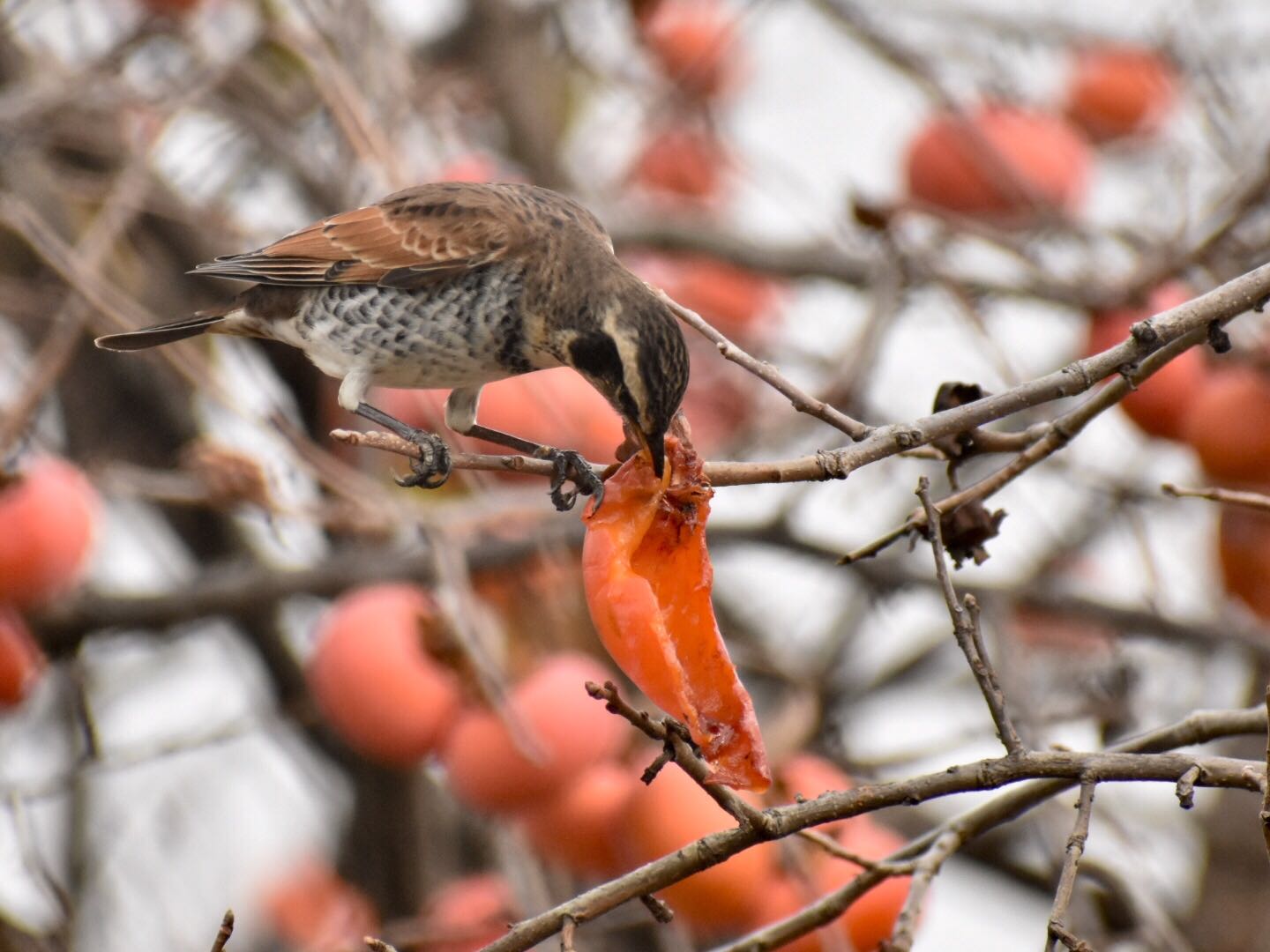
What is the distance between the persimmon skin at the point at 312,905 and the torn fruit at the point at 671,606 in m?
3.38

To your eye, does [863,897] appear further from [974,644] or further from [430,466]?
[974,644]

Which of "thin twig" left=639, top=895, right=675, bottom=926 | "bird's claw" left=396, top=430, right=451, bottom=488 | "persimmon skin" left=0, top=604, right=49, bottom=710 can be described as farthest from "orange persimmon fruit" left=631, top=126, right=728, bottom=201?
"thin twig" left=639, top=895, right=675, bottom=926

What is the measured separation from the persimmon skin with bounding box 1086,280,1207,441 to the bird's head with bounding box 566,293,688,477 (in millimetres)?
1922

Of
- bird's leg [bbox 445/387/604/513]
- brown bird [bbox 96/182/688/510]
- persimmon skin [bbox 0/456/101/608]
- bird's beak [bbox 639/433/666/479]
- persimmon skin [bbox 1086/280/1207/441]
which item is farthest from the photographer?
persimmon skin [bbox 1086/280/1207/441]

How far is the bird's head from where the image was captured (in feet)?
10.3

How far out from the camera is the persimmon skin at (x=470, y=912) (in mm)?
4316

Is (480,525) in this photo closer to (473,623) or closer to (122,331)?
(473,623)

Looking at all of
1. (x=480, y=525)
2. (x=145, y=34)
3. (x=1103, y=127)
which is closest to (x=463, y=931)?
(x=480, y=525)

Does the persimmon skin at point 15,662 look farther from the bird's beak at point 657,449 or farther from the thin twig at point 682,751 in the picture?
the thin twig at point 682,751

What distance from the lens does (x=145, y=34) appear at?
5613 millimetres

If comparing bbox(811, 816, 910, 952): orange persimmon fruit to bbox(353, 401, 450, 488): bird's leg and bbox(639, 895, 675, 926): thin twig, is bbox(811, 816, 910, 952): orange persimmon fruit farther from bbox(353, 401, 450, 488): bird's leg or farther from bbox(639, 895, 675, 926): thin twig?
bbox(639, 895, 675, 926): thin twig

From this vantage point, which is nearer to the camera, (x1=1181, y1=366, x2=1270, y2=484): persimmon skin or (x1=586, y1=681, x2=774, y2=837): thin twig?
(x1=586, y1=681, x2=774, y2=837): thin twig

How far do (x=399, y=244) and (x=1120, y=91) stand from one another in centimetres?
402

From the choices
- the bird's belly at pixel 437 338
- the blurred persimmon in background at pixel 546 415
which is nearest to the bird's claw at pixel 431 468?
the bird's belly at pixel 437 338
